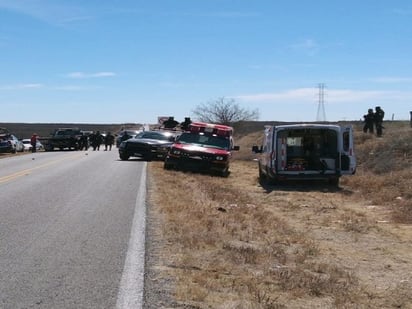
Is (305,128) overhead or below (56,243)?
overhead

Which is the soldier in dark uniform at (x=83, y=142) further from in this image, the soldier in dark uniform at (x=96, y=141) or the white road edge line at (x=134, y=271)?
the white road edge line at (x=134, y=271)

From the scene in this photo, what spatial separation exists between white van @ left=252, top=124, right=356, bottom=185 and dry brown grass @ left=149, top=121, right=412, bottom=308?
1.02 metres

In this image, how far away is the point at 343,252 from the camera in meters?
9.22

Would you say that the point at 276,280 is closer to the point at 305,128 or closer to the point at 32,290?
the point at 32,290

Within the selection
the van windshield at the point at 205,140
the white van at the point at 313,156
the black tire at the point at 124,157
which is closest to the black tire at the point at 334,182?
the white van at the point at 313,156

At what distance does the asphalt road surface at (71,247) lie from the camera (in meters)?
6.04

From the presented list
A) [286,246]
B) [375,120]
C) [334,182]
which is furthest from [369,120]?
[286,246]

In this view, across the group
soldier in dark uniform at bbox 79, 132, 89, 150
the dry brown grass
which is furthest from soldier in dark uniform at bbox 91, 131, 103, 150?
the dry brown grass

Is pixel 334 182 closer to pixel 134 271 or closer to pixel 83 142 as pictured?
pixel 134 271

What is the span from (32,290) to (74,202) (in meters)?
7.29

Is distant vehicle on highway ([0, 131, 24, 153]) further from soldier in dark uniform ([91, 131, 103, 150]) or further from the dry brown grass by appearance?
the dry brown grass

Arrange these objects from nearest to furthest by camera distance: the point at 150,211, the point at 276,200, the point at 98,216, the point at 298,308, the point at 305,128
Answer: the point at 298,308 → the point at 98,216 → the point at 150,211 → the point at 276,200 → the point at 305,128

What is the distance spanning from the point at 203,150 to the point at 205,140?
1.81m

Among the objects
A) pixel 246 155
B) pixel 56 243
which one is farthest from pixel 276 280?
pixel 246 155
